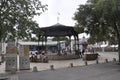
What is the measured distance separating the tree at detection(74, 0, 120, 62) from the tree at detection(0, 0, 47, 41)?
13.3m

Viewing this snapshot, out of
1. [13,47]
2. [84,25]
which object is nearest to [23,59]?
[13,47]

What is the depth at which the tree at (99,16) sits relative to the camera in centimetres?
3234

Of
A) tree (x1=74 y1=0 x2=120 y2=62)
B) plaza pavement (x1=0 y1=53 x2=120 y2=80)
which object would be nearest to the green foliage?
tree (x1=74 y1=0 x2=120 y2=62)

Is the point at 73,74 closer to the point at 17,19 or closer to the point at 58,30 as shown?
the point at 17,19

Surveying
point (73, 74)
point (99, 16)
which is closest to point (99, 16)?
point (99, 16)

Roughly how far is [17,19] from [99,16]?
1557cm

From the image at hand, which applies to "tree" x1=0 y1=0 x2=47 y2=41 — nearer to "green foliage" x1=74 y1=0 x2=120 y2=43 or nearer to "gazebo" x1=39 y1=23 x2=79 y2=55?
"green foliage" x1=74 y1=0 x2=120 y2=43

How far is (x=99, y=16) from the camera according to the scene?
3416cm

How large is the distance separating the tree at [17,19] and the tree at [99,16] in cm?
1330

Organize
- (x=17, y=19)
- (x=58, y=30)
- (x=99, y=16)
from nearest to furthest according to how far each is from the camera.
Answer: (x=17, y=19), (x=99, y=16), (x=58, y=30)

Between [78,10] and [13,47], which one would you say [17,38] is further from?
[78,10]

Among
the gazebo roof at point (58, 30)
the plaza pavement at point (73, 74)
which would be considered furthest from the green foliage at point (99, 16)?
the gazebo roof at point (58, 30)

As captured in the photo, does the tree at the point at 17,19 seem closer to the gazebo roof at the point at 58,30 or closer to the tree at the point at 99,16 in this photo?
the tree at the point at 99,16

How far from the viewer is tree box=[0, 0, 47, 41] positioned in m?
19.8
